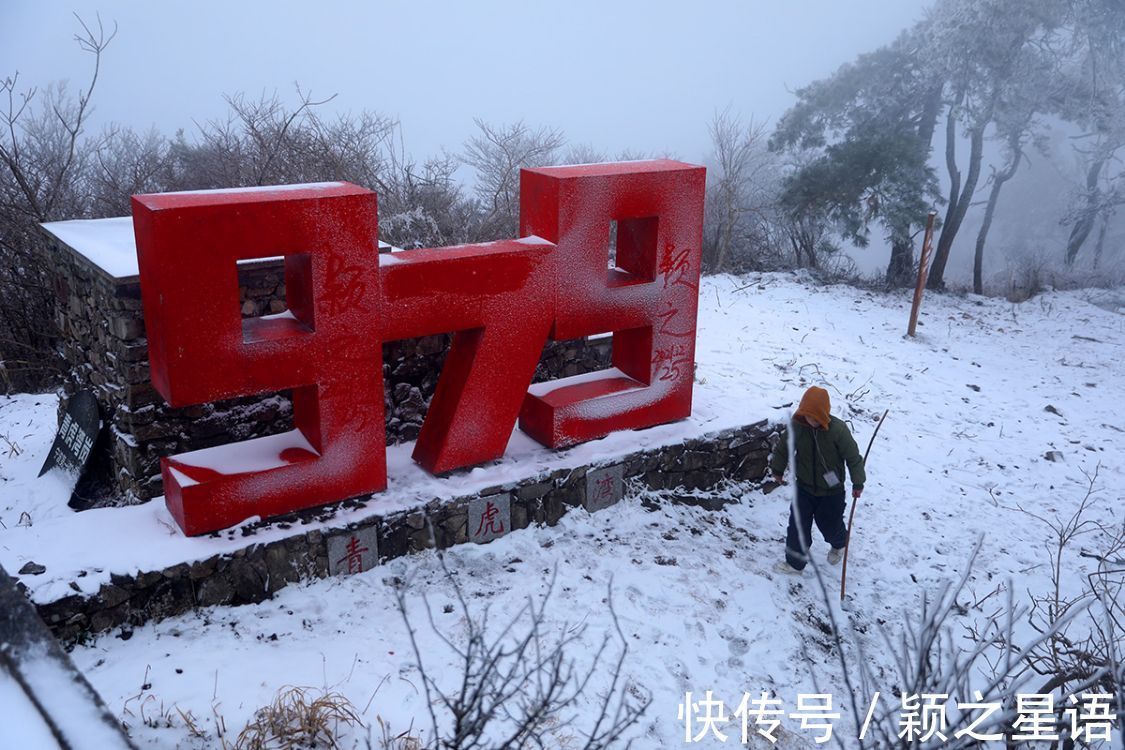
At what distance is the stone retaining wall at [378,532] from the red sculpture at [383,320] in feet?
0.99

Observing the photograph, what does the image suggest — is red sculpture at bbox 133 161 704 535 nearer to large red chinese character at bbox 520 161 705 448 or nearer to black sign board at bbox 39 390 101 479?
large red chinese character at bbox 520 161 705 448

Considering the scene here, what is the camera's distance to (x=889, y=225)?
53.7ft

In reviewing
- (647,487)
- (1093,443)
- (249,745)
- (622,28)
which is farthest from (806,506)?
(622,28)

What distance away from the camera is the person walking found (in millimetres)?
6102

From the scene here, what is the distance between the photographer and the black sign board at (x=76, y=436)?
6.77 metres

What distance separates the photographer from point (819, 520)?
21.6 feet

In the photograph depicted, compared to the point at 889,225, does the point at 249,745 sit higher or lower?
lower

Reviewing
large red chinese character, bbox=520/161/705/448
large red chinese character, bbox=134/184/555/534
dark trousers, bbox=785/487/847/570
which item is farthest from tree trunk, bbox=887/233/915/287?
large red chinese character, bbox=134/184/555/534

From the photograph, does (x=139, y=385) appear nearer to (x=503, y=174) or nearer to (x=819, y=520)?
(x=819, y=520)

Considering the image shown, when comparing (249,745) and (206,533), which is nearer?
(249,745)

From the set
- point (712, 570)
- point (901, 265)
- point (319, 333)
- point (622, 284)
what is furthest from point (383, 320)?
point (901, 265)

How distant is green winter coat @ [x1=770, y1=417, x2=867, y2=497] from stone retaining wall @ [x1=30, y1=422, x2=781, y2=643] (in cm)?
110

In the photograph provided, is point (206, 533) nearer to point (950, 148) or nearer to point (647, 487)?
point (647, 487)

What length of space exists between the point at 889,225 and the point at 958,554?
10.7 meters
